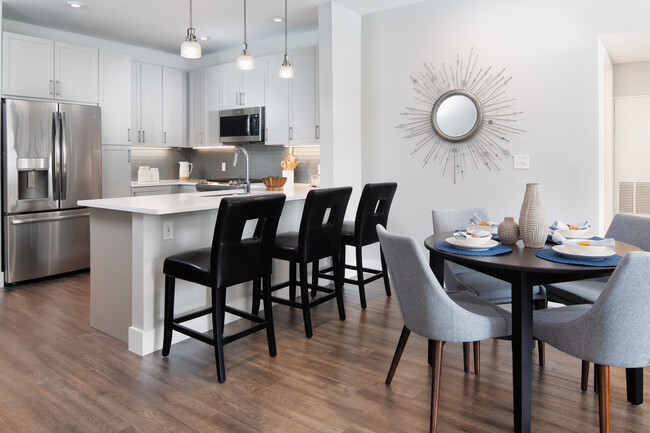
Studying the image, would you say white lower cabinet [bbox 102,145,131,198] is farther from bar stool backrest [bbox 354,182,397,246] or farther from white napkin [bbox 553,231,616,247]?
white napkin [bbox 553,231,616,247]

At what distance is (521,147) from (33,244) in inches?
181

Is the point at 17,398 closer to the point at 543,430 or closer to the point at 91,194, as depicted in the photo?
the point at 543,430

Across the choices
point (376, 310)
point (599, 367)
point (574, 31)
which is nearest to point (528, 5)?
point (574, 31)

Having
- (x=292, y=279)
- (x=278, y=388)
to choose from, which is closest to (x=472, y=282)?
(x=278, y=388)

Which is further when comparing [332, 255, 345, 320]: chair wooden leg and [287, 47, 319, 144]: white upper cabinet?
[287, 47, 319, 144]: white upper cabinet

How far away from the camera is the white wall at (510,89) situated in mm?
3684

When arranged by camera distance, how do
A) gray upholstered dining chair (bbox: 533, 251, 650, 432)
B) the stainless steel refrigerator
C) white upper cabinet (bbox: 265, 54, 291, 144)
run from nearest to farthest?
gray upholstered dining chair (bbox: 533, 251, 650, 432) → the stainless steel refrigerator → white upper cabinet (bbox: 265, 54, 291, 144)

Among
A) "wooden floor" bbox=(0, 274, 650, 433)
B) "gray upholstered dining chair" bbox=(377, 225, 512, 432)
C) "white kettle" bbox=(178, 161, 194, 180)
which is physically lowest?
"wooden floor" bbox=(0, 274, 650, 433)

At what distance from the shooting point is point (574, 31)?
3.69 meters

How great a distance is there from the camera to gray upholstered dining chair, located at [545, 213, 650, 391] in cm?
242

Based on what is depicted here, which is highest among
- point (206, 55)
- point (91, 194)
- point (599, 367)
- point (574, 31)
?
point (206, 55)

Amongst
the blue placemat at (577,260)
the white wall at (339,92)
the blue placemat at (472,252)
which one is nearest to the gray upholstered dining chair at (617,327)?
the blue placemat at (577,260)

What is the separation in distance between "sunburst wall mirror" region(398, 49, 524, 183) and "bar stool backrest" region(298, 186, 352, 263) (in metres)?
1.48

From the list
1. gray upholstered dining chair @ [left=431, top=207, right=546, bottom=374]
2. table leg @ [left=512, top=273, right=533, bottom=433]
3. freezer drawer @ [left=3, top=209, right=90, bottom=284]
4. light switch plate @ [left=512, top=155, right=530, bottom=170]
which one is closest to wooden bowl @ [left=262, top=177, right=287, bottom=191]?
gray upholstered dining chair @ [left=431, top=207, right=546, bottom=374]
